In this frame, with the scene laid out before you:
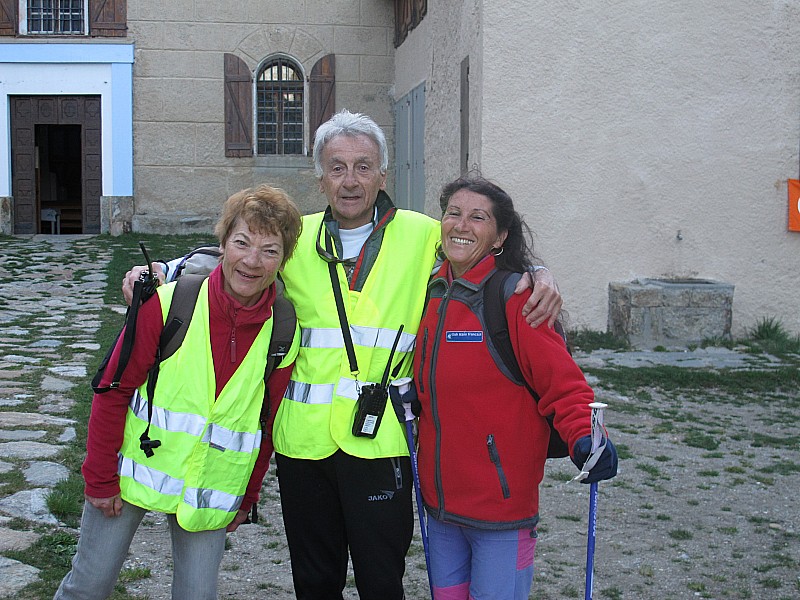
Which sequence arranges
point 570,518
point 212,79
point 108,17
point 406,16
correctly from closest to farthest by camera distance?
point 570,518 < point 406,16 < point 108,17 < point 212,79

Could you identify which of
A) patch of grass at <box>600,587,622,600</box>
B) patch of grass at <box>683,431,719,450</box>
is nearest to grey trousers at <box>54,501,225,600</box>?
patch of grass at <box>600,587,622,600</box>

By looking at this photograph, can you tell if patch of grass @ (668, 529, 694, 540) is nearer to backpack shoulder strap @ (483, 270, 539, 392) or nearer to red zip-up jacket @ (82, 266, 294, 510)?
backpack shoulder strap @ (483, 270, 539, 392)

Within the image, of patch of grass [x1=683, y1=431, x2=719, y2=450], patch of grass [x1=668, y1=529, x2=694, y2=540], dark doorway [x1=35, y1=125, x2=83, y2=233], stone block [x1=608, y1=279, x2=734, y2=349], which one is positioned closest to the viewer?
patch of grass [x1=668, y1=529, x2=694, y2=540]

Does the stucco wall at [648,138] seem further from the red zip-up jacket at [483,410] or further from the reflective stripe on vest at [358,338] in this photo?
the red zip-up jacket at [483,410]

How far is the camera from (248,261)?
2.65 meters

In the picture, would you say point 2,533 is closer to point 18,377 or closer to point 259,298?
point 259,298

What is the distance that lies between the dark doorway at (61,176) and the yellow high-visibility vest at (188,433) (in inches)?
734

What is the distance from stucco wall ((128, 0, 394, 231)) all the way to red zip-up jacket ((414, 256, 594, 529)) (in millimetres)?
14293

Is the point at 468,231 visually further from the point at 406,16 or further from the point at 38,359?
the point at 406,16

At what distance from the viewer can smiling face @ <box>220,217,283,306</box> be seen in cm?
266

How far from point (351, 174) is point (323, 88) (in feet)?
47.8

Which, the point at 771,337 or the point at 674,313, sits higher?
the point at 674,313

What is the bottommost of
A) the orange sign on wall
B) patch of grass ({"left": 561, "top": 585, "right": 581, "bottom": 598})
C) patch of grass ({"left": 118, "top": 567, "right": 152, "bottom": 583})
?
patch of grass ({"left": 561, "top": 585, "right": 581, "bottom": 598})

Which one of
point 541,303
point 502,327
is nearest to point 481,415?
point 502,327
